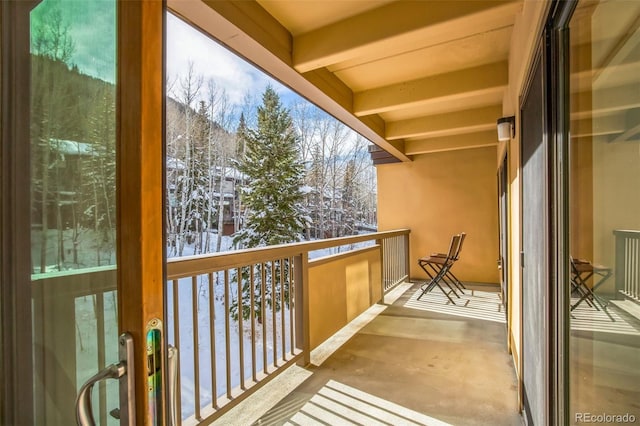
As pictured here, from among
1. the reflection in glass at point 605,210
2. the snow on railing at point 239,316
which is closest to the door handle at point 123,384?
the snow on railing at point 239,316

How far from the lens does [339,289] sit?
10.6 ft

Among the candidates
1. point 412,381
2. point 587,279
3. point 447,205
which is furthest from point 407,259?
point 587,279

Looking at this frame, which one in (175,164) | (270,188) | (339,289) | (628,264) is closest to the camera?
(628,264)

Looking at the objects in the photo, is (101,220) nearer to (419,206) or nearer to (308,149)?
(419,206)

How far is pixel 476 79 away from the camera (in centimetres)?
294

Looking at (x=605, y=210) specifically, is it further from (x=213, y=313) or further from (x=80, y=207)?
(x=213, y=313)

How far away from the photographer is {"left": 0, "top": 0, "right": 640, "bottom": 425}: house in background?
581 mm

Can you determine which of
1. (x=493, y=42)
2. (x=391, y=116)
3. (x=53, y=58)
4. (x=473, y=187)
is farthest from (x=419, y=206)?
(x=53, y=58)

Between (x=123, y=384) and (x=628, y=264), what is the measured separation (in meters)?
1.12

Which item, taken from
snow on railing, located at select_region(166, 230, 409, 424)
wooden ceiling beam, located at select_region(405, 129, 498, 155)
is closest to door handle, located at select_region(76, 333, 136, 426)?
snow on railing, located at select_region(166, 230, 409, 424)

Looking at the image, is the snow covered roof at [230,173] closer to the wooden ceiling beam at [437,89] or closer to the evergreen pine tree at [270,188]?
the evergreen pine tree at [270,188]

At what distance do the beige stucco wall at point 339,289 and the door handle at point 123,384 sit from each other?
216 centimetres

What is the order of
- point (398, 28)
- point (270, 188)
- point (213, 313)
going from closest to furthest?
point (213, 313) < point (398, 28) < point (270, 188)

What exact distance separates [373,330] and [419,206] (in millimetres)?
3447
